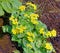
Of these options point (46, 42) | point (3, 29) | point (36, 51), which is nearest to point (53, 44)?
point (46, 42)

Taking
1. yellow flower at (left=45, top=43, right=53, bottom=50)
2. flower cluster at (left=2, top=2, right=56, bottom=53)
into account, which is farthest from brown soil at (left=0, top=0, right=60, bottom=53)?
yellow flower at (left=45, top=43, right=53, bottom=50)

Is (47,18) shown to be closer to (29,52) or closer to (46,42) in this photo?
(46,42)

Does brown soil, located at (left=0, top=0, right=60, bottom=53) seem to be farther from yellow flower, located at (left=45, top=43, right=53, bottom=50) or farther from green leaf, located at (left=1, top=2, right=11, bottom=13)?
yellow flower, located at (left=45, top=43, right=53, bottom=50)

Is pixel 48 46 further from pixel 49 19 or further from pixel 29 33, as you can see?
pixel 49 19

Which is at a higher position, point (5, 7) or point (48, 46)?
point (5, 7)

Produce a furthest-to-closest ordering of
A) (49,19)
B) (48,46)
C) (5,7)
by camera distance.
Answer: (49,19)
(5,7)
(48,46)

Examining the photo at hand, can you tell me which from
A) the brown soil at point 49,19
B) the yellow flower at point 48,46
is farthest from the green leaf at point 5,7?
the yellow flower at point 48,46

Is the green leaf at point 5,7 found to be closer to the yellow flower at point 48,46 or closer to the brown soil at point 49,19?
the brown soil at point 49,19

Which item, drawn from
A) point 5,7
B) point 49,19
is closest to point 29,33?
point 5,7
